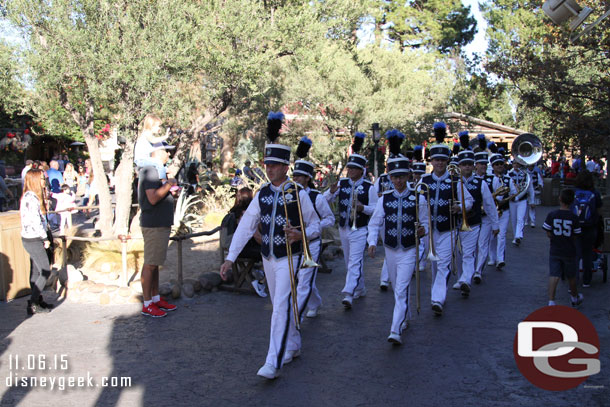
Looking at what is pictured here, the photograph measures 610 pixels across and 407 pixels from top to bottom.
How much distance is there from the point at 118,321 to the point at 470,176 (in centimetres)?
558

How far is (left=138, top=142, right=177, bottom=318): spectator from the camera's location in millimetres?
6973

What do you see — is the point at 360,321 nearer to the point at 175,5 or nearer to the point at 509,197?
the point at 509,197

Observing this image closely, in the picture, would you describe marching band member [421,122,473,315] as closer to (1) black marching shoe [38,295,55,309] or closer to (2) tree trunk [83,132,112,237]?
(1) black marching shoe [38,295,55,309]

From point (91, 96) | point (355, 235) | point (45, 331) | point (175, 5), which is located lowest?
point (45, 331)

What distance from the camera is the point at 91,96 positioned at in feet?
37.2

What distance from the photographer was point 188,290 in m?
8.30

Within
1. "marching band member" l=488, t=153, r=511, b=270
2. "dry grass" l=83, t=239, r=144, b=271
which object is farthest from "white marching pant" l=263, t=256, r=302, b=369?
"marching band member" l=488, t=153, r=511, b=270

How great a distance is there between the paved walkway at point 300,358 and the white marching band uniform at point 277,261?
10.7 inches

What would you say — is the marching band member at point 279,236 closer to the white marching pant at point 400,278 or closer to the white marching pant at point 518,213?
the white marching pant at point 400,278

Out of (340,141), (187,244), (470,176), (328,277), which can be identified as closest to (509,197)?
(470,176)

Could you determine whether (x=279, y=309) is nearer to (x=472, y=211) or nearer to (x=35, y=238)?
(x=35, y=238)

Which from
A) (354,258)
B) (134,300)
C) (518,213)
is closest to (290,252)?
(354,258)

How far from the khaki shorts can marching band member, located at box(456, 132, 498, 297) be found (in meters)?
4.33

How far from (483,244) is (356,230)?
9.23 feet
